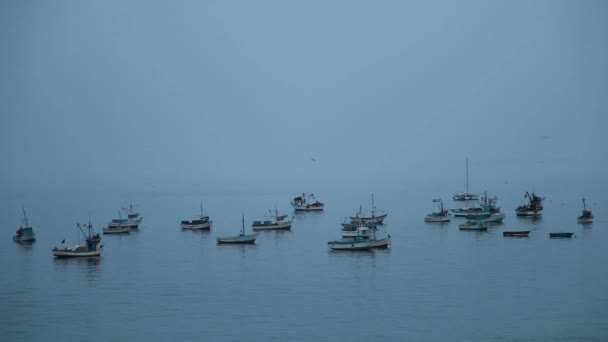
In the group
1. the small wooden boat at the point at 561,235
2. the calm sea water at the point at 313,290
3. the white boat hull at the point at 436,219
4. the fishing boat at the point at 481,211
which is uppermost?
the fishing boat at the point at 481,211

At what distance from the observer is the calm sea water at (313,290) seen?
186 feet

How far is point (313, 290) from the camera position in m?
70.9

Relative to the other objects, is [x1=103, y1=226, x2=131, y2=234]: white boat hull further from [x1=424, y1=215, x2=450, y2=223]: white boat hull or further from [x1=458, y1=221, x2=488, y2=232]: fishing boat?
[x1=458, y1=221, x2=488, y2=232]: fishing boat

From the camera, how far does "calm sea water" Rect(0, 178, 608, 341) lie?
56.8 m

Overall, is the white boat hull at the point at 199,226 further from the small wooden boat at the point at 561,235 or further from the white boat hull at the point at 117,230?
the small wooden boat at the point at 561,235

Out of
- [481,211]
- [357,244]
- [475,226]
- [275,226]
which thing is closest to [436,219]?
[481,211]

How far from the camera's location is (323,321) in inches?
2329

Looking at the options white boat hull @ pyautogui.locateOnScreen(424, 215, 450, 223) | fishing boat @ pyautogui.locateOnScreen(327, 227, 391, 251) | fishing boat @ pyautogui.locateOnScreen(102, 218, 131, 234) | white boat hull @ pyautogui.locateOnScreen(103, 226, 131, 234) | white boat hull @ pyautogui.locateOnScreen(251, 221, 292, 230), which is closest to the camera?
fishing boat @ pyautogui.locateOnScreen(327, 227, 391, 251)

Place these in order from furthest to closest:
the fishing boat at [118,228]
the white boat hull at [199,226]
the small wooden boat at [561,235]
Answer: the white boat hull at [199,226] < the fishing boat at [118,228] < the small wooden boat at [561,235]

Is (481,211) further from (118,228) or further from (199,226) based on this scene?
(118,228)

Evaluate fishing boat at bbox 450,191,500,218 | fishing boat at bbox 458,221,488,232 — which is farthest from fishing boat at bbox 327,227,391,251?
fishing boat at bbox 450,191,500,218

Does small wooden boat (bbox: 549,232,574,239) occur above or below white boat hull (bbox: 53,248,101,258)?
below

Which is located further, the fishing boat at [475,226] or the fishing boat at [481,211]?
the fishing boat at [481,211]

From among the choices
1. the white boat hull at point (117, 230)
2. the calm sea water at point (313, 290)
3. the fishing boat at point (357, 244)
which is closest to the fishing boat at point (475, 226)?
the calm sea water at point (313, 290)
